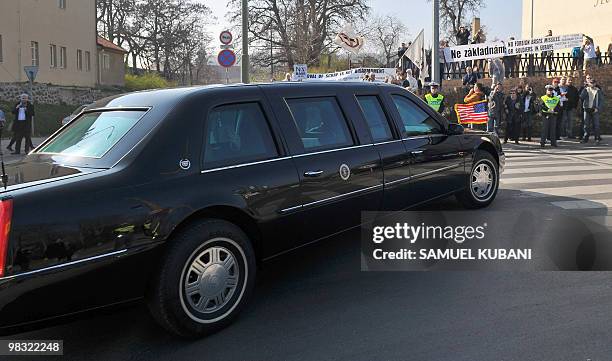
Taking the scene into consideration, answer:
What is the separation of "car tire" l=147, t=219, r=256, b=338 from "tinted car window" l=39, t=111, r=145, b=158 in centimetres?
87

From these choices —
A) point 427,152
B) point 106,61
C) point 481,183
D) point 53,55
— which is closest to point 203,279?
point 427,152

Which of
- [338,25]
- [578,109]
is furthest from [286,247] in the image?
[338,25]

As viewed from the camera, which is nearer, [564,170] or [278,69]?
[564,170]

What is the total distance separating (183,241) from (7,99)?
30.6m

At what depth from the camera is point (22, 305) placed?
9.95 ft

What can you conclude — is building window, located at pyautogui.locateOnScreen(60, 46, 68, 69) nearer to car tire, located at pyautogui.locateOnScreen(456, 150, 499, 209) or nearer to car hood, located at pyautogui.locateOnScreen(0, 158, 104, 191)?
car tire, located at pyautogui.locateOnScreen(456, 150, 499, 209)

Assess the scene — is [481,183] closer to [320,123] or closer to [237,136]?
[320,123]

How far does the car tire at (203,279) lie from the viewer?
3.54m

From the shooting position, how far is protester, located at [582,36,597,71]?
65.1 feet

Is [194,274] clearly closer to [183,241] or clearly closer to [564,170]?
[183,241]

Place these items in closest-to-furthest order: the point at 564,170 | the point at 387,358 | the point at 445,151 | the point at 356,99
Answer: the point at 387,358, the point at 356,99, the point at 445,151, the point at 564,170

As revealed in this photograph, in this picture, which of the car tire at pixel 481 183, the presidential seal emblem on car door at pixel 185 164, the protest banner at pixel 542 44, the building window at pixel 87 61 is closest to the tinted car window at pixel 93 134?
the presidential seal emblem on car door at pixel 185 164

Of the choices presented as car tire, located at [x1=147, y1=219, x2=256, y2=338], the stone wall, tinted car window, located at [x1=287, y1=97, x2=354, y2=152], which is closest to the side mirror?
tinted car window, located at [x1=287, y1=97, x2=354, y2=152]

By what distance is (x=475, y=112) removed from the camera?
50.7 feet
